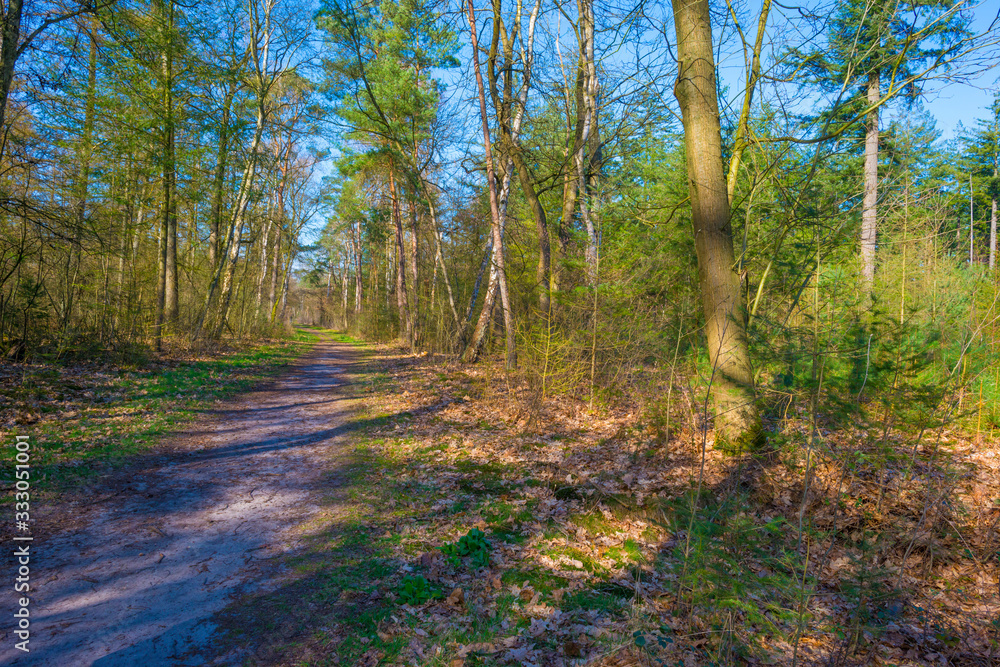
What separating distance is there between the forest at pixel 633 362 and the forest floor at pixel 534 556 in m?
0.04

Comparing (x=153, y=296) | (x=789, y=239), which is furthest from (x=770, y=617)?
(x=153, y=296)

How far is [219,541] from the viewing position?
3918mm

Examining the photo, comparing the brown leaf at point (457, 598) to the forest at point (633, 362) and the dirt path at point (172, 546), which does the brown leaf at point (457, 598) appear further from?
the dirt path at point (172, 546)

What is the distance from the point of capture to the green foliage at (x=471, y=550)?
146 inches

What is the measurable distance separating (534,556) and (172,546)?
10.1 ft

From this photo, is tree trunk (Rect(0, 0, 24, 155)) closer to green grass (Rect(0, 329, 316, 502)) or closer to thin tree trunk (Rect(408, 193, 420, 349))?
green grass (Rect(0, 329, 316, 502))

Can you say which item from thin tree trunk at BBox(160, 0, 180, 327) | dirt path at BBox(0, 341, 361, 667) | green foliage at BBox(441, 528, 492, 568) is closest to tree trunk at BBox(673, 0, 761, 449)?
green foliage at BBox(441, 528, 492, 568)

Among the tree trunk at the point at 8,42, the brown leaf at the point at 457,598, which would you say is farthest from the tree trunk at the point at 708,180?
the tree trunk at the point at 8,42

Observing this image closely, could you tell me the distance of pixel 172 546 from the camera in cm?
377

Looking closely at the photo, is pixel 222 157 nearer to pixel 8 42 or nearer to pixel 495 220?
pixel 8 42

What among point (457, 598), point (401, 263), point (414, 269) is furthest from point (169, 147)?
point (457, 598)

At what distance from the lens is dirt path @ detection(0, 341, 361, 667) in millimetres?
2658

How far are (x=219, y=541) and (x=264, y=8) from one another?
60.9 feet

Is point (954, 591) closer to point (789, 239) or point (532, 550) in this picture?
point (532, 550)
